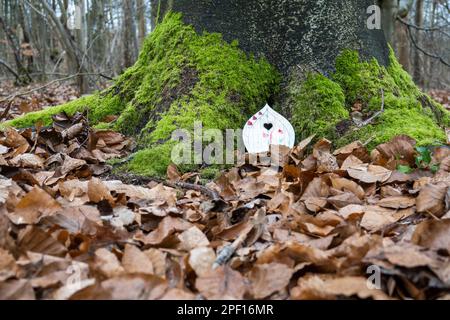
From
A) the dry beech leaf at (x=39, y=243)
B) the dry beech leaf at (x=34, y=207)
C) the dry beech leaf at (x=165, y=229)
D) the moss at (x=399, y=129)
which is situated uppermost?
the moss at (x=399, y=129)

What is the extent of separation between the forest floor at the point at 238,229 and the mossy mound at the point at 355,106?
24 centimetres

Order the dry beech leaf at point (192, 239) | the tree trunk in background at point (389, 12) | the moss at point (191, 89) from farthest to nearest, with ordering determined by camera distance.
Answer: the tree trunk in background at point (389, 12), the moss at point (191, 89), the dry beech leaf at point (192, 239)

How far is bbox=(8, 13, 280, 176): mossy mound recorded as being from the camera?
2.87m

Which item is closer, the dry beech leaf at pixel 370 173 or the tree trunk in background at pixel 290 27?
the dry beech leaf at pixel 370 173

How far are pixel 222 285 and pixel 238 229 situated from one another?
42cm

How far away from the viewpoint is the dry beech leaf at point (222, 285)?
54.2 inches

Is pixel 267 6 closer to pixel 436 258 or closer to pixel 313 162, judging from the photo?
pixel 313 162

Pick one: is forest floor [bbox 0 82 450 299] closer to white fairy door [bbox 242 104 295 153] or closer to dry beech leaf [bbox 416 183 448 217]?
dry beech leaf [bbox 416 183 448 217]

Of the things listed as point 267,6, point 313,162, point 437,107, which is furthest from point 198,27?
point 437,107

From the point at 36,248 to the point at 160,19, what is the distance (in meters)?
2.46

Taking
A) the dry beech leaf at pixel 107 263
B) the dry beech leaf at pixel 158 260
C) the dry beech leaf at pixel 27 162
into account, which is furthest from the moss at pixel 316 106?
the dry beech leaf at pixel 107 263

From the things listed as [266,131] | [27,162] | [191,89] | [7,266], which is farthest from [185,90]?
[7,266]

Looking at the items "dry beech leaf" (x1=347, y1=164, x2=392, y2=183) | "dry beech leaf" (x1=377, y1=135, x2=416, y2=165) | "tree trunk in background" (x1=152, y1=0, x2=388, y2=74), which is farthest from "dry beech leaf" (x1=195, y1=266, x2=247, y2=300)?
"tree trunk in background" (x1=152, y1=0, x2=388, y2=74)

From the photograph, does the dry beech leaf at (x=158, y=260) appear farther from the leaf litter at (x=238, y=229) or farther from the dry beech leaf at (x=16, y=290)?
the dry beech leaf at (x=16, y=290)
